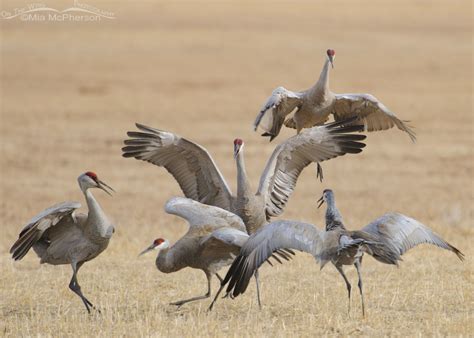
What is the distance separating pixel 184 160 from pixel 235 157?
0.54 metres

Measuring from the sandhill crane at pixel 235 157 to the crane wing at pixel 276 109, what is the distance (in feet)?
1.69

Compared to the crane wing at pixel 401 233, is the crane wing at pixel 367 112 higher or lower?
higher

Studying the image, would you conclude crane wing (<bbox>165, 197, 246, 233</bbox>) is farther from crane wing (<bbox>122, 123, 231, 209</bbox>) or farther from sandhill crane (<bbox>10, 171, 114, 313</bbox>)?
crane wing (<bbox>122, 123, 231, 209</bbox>)

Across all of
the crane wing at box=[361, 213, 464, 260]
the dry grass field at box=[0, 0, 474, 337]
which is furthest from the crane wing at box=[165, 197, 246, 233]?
the crane wing at box=[361, 213, 464, 260]

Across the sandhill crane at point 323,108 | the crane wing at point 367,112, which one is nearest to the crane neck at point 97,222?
the sandhill crane at point 323,108

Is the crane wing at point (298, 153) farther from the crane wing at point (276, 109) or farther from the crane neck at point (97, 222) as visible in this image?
the crane neck at point (97, 222)

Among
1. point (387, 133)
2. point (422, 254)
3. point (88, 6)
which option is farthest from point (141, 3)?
point (422, 254)

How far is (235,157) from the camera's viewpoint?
8.40 meters

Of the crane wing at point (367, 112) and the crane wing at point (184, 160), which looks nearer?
the crane wing at point (184, 160)

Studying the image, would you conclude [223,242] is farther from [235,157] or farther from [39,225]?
[39,225]

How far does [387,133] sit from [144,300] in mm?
12645

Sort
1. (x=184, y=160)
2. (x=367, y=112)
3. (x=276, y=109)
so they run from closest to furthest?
(x=184, y=160)
(x=276, y=109)
(x=367, y=112)

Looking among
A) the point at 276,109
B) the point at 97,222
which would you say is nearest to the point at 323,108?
the point at 276,109

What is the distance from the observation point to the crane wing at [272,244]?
6625 mm
